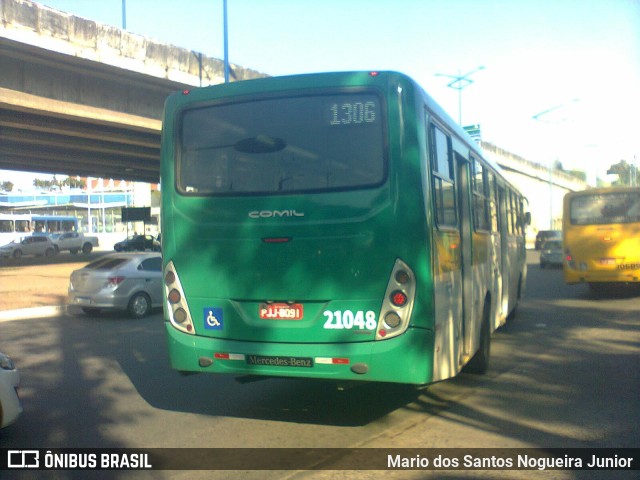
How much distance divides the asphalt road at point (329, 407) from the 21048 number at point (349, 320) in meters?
1.06

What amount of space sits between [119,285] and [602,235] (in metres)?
12.4

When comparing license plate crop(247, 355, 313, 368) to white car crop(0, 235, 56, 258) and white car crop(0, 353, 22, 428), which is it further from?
white car crop(0, 235, 56, 258)

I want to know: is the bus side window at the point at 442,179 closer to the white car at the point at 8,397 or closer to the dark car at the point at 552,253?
the white car at the point at 8,397

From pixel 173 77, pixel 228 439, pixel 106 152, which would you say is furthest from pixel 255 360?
pixel 106 152

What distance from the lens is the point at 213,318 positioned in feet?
19.8

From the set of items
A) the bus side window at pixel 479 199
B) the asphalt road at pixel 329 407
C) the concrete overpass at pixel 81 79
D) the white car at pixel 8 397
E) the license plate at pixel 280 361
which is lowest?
the asphalt road at pixel 329 407

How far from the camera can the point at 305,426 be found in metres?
6.38

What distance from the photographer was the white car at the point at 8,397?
558 cm

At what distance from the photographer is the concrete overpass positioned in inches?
758

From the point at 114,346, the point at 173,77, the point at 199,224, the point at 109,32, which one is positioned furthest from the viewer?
the point at 173,77

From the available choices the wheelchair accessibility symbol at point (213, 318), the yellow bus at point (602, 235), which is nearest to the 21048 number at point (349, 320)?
the wheelchair accessibility symbol at point (213, 318)

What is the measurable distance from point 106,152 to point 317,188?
27590 mm

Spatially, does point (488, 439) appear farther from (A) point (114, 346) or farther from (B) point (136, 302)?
(B) point (136, 302)

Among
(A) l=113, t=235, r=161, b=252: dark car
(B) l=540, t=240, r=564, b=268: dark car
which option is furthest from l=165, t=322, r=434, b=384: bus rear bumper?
(A) l=113, t=235, r=161, b=252: dark car
